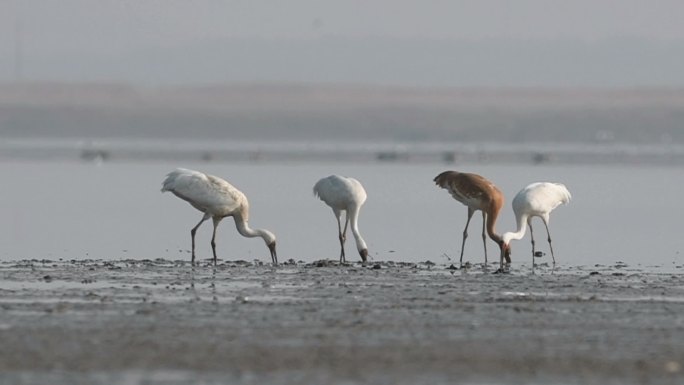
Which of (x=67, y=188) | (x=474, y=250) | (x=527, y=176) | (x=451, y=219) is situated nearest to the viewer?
(x=474, y=250)

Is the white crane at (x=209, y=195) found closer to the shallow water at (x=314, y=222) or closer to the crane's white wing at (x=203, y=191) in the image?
the crane's white wing at (x=203, y=191)

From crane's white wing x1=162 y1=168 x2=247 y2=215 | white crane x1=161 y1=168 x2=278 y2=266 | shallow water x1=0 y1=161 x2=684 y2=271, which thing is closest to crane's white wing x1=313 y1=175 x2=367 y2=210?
shallow water x1=0 y1=161 x2=684 y2=271

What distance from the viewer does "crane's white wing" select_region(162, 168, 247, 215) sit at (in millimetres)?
23703

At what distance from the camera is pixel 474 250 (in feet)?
87.2

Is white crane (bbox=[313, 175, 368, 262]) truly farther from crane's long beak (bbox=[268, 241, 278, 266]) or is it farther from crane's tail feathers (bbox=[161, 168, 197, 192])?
crane's tail feathers (bbox=[161, 168, 197, 192])

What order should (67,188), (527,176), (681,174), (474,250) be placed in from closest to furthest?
(474,250)
(67,188)
(527,176)
(681,174)

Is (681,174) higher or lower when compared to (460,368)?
higher

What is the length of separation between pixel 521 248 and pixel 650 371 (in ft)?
48.4

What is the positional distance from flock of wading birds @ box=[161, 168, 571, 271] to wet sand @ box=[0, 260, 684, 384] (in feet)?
7.62

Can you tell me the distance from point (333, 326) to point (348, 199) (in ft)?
32.6

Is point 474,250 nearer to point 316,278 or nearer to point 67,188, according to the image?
point 316,278

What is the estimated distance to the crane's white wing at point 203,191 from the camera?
2370 cm

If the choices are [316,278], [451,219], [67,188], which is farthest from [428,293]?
[67,188]

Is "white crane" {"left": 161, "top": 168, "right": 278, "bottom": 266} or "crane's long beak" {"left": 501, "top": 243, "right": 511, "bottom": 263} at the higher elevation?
"white crane" {"left": 161, "top": 168, "right": 278, "bottom": 266}
